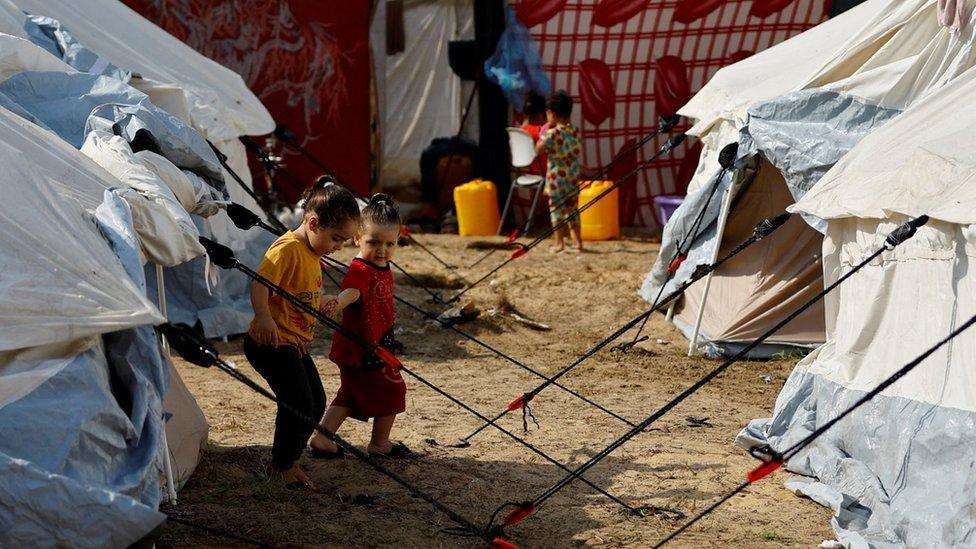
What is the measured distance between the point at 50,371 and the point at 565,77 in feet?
29.3

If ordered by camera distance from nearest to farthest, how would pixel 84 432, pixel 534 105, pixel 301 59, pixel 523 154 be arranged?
pixel 84 432 → pixel 523 154 → pixel 534 105 → pixel 301 59

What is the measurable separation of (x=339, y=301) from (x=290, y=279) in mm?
255

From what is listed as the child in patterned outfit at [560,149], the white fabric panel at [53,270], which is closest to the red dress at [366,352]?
the white fabric panel at [53,270]

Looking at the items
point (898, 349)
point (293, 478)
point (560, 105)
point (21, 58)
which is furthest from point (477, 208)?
point (898, 349)

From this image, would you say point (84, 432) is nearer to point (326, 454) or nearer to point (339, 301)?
point (339, 301)

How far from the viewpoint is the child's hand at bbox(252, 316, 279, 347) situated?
4309 millimetres

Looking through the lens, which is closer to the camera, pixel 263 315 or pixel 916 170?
pixel 263 315

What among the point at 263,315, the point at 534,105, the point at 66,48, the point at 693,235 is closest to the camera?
the point at 263,315

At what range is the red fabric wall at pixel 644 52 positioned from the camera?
36.8 feet

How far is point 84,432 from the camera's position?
3104 millimetres

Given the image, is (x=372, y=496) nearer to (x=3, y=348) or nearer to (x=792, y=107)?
(x=3, y=348)

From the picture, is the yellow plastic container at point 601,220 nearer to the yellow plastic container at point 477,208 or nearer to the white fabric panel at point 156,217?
the yellow plastic container at point 477,208

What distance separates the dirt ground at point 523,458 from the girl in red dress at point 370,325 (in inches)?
10.6

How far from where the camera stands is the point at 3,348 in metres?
3.06
